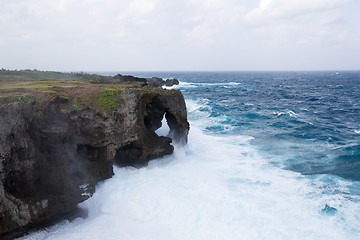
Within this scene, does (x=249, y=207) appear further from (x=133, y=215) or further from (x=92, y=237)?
(x=92, y=237)

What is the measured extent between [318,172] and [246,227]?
31.7 ft

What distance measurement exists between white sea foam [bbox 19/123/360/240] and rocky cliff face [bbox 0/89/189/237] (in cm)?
104

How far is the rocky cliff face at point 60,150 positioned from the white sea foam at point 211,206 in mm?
1041

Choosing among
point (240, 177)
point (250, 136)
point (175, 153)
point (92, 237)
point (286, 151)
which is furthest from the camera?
point (250, 136)

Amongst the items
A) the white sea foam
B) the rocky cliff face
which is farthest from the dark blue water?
the rocky cliff face

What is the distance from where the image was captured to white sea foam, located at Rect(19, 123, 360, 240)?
12562mm

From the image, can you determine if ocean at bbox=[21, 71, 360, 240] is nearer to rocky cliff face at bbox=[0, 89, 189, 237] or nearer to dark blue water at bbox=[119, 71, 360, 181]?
dark blue water at bbox=[119, 71, 360, 181]

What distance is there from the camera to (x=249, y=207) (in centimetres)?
1430

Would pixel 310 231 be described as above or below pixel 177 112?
below

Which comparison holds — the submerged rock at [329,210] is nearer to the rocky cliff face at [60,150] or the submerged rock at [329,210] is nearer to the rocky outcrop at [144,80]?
the rocky cliff face at [60,150]

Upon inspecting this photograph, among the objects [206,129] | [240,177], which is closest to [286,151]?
[240,177]

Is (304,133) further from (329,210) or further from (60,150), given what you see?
(60,150)

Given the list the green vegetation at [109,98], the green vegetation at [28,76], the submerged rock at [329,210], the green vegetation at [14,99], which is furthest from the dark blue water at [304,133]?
the green vegetation at [28,76]

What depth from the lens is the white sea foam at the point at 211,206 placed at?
12.6 metres
